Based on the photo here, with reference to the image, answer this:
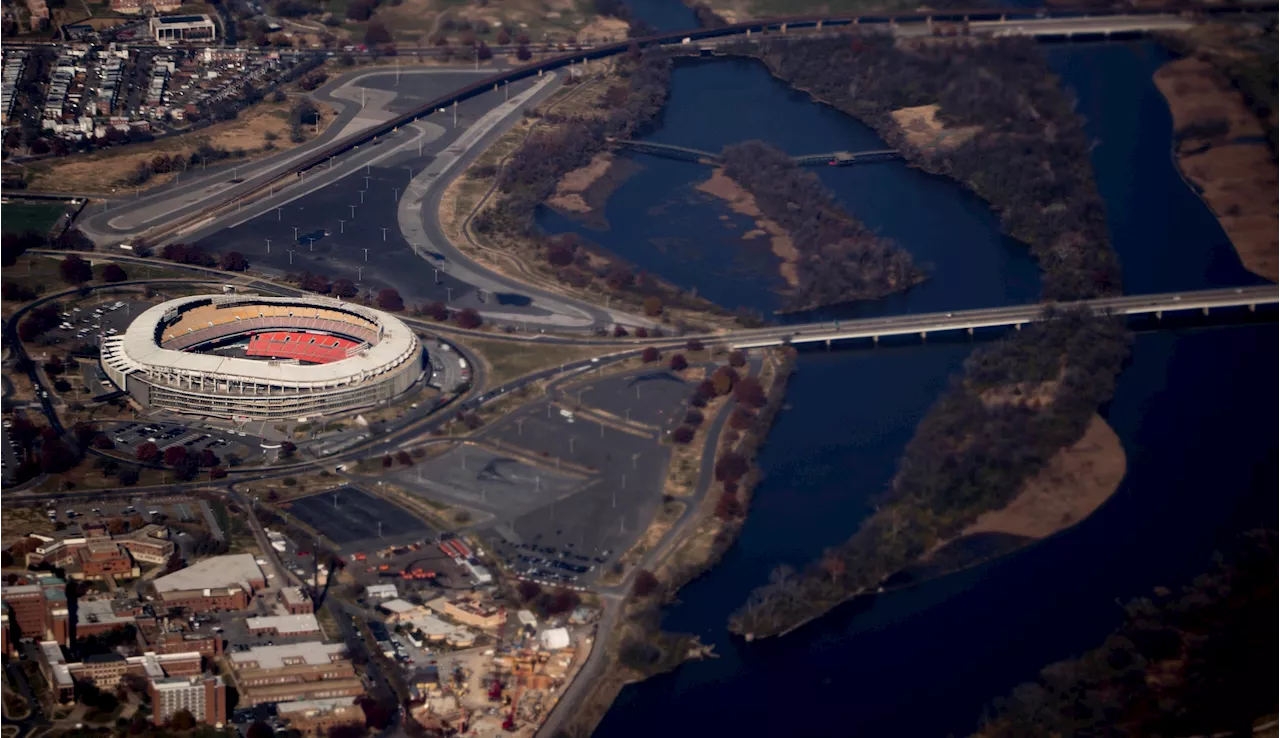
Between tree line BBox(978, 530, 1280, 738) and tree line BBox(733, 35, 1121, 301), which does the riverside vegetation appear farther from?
tree line BBox(978, 530, 1280, 738)

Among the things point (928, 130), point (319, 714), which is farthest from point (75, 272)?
point (928, 130)

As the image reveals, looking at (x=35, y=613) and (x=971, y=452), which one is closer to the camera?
(x=35, y=613)

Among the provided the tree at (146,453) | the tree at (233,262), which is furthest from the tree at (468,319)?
the tree at (146,453)

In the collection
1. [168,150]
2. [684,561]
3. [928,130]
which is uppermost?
[928,130]

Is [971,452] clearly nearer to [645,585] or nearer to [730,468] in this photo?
[730,468]

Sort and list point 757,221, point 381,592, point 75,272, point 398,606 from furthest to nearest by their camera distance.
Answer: point 757,221 → point 75,272 → point 381,592 → point 398,606

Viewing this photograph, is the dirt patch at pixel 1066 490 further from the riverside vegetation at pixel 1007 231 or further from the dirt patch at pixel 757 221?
the dirt patch at pixel 757 221
